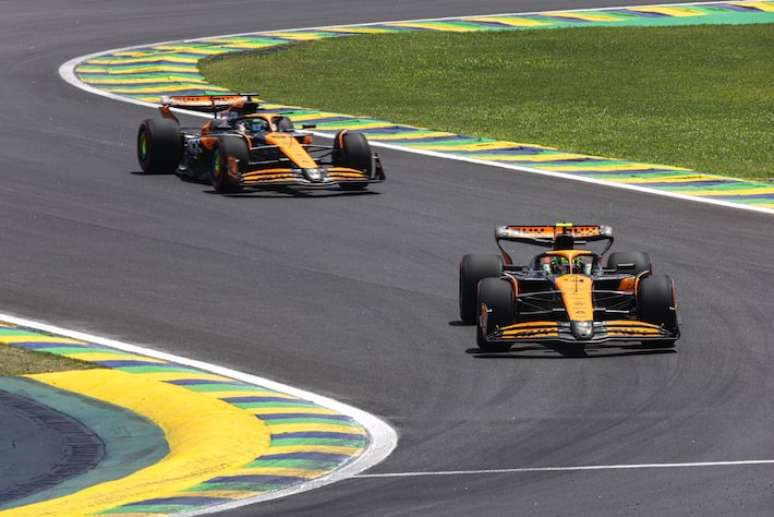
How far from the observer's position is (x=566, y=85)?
37.7 meters

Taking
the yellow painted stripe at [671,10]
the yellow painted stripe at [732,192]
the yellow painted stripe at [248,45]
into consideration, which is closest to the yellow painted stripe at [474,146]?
the yellow painted stripe at [732,192]

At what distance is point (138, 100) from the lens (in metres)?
34.4

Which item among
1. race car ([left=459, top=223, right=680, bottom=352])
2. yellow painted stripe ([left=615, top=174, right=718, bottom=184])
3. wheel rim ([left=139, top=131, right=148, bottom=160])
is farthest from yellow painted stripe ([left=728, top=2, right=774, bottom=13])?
race car ([left=459, top=223, right=680, bottom=352])

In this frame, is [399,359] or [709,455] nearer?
[709,455]

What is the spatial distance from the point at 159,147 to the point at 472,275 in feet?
33.6

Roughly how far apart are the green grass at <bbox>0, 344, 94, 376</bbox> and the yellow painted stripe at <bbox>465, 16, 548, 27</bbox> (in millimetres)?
29251

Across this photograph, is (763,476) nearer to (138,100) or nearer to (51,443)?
(51,443)

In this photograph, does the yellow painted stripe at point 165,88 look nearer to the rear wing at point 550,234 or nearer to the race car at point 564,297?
the rear wing at point 550,234

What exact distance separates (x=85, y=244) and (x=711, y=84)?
61.8 ft

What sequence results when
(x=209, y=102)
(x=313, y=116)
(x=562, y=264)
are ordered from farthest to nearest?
1. (x=313, y=116)
2. (x=209, y=102)
3. (x=562, y=264)

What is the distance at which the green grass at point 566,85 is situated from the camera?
3112 centimetres

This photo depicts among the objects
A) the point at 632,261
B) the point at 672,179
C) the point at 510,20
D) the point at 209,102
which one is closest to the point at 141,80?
the point at 209,102

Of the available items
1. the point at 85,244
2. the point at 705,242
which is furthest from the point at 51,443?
the point at 705,242

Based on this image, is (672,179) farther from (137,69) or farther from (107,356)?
(137,69)
